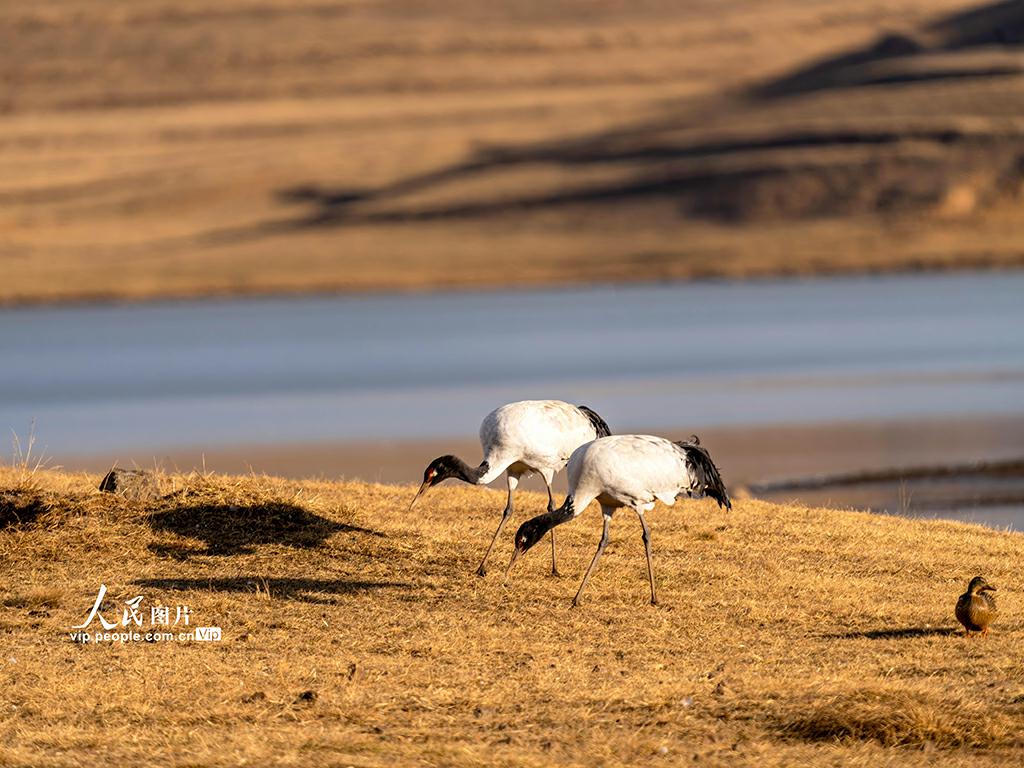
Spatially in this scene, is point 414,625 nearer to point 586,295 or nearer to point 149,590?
point 149,590

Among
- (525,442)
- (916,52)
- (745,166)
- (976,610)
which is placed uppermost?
(916,52)

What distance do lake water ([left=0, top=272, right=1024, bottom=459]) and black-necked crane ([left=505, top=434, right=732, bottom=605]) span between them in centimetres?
1607

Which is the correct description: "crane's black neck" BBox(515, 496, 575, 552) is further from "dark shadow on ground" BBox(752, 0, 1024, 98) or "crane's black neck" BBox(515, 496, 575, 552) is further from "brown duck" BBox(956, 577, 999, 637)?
"dark shadow on ground" BBox(752, 0, 1024, 98)

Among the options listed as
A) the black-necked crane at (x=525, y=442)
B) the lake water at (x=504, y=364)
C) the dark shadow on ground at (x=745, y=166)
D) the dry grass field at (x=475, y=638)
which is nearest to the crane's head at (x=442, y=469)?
the black-necked crane at (x=525, y=442)

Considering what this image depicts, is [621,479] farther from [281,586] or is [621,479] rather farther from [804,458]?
[804,458]

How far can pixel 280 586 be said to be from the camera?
11.6 m

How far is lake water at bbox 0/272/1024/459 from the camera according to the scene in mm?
29656

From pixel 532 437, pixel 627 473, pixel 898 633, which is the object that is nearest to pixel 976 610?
pixel 898 633

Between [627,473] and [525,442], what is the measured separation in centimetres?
138

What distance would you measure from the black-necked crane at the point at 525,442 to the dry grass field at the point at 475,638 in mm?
610

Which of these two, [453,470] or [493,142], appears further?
[493,142]

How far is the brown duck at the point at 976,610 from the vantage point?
1006 cm

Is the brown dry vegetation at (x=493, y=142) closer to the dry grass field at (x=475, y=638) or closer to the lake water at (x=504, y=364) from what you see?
the lake water at (x=504, y=364)

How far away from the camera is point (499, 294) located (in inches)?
2788
